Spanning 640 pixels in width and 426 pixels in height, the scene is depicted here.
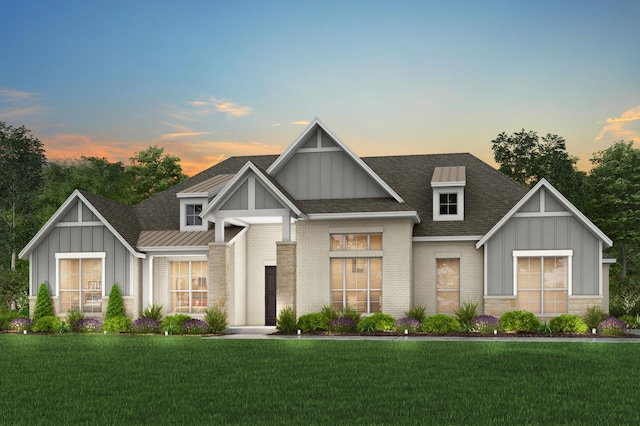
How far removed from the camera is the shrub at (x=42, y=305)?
28.6 meters

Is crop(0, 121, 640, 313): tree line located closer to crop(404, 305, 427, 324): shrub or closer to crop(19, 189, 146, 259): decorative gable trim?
crop(19, 189, 146, 259): decorative gable trim

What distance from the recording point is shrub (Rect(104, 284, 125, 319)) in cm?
2811

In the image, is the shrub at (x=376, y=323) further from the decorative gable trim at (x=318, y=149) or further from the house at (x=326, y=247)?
the decorative gable trim at (x=318, y=149)

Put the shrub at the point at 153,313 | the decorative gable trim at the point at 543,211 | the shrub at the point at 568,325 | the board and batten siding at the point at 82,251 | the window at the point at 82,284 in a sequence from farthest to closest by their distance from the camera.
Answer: the window at the point at 82,284, the board and batten siding at the point at 82,251, the shrub at the point at 153,313, the decorative gable trim at the point at 543,211, the shrub at the point at 568,325

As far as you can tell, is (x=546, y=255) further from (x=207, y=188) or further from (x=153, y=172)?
(x=153, y=172)

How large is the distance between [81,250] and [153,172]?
1860 cm

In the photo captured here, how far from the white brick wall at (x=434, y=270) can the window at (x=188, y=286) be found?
872cm

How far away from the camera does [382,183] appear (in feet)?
89.7

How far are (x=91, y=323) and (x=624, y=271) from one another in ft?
119

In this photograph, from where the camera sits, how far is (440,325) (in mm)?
25141

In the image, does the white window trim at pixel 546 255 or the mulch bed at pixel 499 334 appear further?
the white window trim at pixel 546 255

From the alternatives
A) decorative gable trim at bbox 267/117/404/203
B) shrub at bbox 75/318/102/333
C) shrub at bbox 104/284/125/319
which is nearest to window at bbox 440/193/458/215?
decorative gable trim at bbox 267/117/404/203

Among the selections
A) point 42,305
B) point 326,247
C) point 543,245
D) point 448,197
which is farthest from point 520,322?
point 42,305

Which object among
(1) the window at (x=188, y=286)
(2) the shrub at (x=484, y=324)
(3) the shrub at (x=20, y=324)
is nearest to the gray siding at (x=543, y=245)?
(2) the shrub at (x=484, y=324)
